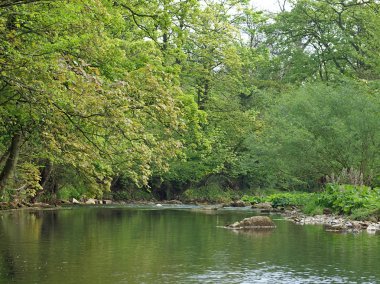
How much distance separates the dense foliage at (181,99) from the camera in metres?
14.0

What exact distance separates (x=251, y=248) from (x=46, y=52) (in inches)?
Answer: 284

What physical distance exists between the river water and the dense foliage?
1732 mm

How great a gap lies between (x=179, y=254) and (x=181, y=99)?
8289 millimetres

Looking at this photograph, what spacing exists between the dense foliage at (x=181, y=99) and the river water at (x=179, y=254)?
173cm

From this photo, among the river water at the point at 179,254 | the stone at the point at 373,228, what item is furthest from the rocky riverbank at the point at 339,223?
the river water at the point at 179,254

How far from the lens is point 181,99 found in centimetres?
2333

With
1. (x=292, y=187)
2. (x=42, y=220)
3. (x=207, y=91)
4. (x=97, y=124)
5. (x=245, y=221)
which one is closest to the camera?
(x=97, y=124)

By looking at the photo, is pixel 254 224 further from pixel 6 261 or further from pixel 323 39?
pixel 323 39

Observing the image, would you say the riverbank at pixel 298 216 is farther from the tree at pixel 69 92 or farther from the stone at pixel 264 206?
the tree at pixel 69 92

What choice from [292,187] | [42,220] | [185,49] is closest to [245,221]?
[42,220]

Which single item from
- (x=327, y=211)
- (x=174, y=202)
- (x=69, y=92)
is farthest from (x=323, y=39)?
(x=69, y=92)

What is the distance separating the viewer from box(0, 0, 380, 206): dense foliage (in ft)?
45.9

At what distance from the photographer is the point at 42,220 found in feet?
85.6

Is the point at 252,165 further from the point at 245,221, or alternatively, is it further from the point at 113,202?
the point at 245,221
